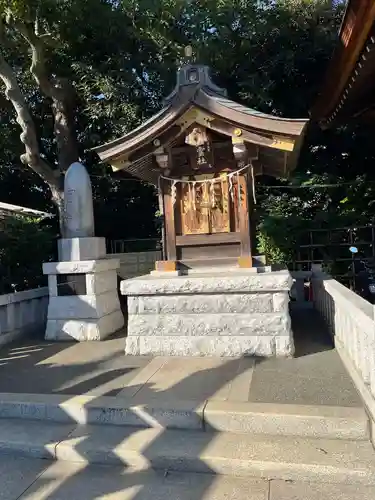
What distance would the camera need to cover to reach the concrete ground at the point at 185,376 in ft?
13.0

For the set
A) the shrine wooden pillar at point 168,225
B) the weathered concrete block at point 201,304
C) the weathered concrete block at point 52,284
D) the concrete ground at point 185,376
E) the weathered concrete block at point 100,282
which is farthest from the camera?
the weathered concrete block at point 52,284

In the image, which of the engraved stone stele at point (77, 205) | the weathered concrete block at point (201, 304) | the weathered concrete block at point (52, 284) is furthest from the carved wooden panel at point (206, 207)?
the weathered concrete block at point (52, 284)

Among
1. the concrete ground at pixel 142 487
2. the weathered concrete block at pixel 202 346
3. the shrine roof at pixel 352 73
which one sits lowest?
the concrete ground at pixel 142 487

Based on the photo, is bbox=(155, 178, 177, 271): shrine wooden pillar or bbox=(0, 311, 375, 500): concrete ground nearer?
bbox=(0, 311, 375, 500): concrete ground

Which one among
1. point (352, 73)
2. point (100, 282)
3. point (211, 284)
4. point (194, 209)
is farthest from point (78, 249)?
point (352, 73)

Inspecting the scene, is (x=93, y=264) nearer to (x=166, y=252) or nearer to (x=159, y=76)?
(x=166, y=252)

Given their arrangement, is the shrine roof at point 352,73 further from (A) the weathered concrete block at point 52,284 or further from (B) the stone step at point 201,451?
(A) the weathered concrete block at point 52,284

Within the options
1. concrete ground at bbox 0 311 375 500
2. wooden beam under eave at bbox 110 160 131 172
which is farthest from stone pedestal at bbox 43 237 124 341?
wooden beam under eave at bbox 110 160 131 172

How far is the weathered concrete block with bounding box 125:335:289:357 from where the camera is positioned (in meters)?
5.27

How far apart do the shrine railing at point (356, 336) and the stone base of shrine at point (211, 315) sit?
2.18ft

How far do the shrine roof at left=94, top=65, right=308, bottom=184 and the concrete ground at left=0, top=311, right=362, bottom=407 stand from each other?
110 inches

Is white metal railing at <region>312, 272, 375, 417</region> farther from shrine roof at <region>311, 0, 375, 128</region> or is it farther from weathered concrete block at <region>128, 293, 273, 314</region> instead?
shrine roof at <region>311, 0, 375, 128</region>

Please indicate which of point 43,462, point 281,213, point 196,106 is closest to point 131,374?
point 43,462

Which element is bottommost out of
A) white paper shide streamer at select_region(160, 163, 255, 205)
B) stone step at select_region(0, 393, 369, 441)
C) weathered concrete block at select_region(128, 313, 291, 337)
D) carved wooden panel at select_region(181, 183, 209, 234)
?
stone step at select_region(0, 393, 369, 441)
